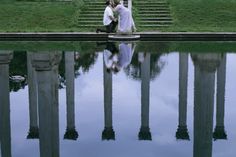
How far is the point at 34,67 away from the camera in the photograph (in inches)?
464

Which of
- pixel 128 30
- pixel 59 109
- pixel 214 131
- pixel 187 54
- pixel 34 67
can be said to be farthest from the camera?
pixel 128 30

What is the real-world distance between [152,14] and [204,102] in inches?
559

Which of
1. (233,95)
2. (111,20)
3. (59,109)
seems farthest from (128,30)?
(59,109)

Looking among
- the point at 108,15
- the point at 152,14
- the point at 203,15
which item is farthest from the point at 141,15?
the point at 108,15

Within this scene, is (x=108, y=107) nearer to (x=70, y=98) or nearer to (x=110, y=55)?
(x=70, y=98)

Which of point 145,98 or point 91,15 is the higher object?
point 91,15

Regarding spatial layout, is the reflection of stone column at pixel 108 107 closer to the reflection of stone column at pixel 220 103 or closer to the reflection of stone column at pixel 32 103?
the reflection of stone column at pixel 32 103

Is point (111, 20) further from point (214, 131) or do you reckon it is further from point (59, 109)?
point (214, 131)

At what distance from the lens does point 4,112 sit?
8570mm

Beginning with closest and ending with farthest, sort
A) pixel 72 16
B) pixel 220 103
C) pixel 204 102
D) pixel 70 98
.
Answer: pixel 204 102
pixel 220 103
pixel 70 98
pixel 72 16

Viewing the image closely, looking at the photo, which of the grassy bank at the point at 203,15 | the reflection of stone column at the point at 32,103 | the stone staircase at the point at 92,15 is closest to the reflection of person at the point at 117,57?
the reflection of stone column at the point at 32,103

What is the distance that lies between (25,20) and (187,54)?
31.1ft

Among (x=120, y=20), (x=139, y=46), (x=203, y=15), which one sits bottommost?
(x=139, y=46)

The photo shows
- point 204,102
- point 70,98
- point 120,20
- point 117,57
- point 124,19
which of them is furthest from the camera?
point 120,20
